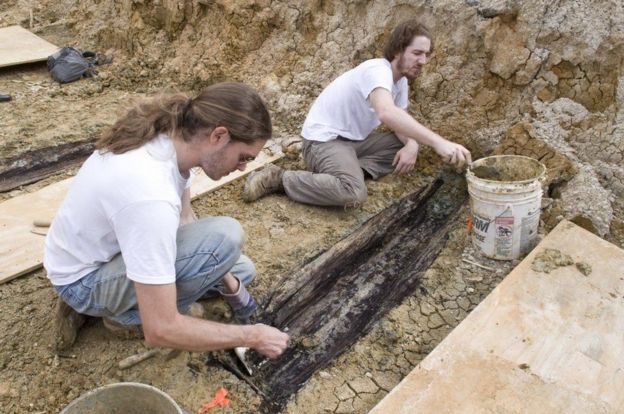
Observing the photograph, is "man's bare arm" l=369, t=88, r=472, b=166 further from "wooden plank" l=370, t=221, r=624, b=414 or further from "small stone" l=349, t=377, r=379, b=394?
"small stone" l=349, t=377, r=379, b=394

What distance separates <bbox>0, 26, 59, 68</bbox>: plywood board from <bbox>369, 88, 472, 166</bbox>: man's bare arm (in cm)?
397

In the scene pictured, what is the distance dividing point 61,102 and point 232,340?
151 inches

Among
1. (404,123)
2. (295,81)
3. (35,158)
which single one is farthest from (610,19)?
(35,158)

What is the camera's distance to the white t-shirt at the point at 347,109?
11.7 feet

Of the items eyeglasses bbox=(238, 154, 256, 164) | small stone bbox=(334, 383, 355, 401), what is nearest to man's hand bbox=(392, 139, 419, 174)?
small stone bbox=(334, 383, 355, 401)

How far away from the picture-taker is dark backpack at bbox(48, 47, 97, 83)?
5344 mm

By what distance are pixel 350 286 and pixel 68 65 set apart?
3.90 m

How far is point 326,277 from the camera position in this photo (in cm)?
306

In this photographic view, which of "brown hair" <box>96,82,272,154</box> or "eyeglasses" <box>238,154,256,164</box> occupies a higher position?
"brown hair" <box>96,82,272,154</box>

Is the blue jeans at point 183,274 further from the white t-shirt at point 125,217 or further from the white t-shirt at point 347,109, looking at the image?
the white t-shirt at point 347,109

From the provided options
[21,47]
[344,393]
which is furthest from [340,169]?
[21,47]

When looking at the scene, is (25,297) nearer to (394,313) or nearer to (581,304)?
(394,313)

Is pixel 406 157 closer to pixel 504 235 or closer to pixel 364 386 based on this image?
pixel 504 235

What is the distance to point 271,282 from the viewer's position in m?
2.97
